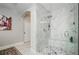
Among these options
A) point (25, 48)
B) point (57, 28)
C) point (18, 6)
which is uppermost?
point (18, 6)

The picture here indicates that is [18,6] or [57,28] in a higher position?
[18,6]

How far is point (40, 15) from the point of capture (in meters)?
1.35

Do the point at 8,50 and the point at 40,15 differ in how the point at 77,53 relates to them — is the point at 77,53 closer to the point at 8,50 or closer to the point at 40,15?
the point at 40,15

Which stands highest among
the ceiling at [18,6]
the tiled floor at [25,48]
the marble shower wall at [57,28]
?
the ceiling at [18,6]

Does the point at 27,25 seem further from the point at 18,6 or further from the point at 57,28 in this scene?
the point at 57,28

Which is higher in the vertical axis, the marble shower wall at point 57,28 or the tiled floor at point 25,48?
the marble shower wall at point 57,28

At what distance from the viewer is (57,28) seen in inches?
51.3

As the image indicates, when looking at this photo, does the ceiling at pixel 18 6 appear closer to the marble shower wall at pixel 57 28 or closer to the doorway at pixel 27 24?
the doorway at pixel 27 24

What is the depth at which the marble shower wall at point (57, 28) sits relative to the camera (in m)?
1.25

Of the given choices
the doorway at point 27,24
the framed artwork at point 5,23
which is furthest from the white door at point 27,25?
the framed artwork at point 5,23

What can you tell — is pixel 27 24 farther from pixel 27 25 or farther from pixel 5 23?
pixel 5 23

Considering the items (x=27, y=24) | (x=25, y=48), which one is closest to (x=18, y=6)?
(x=27, y=24)

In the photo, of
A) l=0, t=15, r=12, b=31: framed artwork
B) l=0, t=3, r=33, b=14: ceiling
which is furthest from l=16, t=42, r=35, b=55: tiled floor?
l=0, t=3, r=33, b=14: ceiling
